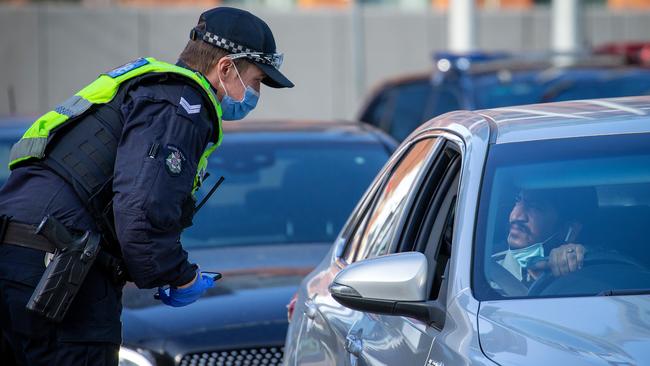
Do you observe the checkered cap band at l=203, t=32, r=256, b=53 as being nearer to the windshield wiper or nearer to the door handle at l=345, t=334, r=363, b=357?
the door handle at l=345, t=334, r=363, b=357

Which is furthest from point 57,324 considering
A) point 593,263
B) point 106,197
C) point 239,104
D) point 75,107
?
point 593,263

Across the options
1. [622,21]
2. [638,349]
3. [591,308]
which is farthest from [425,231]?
[622,21]

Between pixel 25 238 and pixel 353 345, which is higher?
pixel 25 238

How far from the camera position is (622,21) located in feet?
81.9

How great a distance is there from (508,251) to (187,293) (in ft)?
3.39

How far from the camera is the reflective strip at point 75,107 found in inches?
153

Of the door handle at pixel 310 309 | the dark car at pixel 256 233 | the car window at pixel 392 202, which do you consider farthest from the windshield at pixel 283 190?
the car window at pixel 392 202

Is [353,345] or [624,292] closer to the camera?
[624,292]

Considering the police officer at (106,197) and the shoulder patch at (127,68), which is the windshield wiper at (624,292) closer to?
the police officer at (106,197)

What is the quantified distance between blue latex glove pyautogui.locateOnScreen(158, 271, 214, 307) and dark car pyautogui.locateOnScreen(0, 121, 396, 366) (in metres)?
1.06

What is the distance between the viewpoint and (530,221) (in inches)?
145

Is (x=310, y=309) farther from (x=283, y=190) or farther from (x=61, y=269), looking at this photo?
(x=283, y=190)

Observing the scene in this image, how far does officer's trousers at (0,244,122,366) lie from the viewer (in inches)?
150

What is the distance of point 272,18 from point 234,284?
54.2 feet
